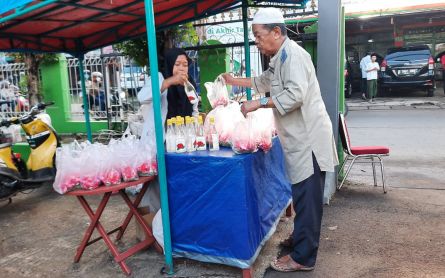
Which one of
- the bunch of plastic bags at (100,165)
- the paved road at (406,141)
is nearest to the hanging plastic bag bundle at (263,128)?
the bunch of plastic bags at (100,165)

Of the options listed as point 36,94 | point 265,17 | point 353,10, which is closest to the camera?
point 265,17

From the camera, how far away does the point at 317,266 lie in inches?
121

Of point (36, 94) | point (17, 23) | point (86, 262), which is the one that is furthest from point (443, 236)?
point (36, 94)

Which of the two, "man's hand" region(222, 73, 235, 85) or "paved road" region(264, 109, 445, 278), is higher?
"man's hand" region(222, 73, 235, 85)

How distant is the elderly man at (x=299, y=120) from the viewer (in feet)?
8.79

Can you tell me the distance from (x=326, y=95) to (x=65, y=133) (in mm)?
6012

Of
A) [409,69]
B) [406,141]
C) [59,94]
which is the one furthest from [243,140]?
[409,69]

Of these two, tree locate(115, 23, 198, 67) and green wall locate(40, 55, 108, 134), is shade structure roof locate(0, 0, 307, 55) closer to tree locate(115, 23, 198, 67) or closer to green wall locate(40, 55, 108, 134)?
tree locate(115, 23, 198, 67)

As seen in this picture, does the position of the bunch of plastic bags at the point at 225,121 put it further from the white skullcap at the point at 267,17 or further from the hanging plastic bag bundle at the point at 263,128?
the white skullcap at the point at 267,17

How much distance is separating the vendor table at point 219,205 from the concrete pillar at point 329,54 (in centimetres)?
163

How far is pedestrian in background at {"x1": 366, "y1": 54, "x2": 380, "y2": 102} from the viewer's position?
1304 centimetres

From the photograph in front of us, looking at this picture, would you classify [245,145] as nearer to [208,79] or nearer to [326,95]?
[326,95]

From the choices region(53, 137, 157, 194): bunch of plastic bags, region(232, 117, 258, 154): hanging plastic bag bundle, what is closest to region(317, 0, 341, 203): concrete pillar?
region(232, 117, 258, 154): hanging plastic bag bundle

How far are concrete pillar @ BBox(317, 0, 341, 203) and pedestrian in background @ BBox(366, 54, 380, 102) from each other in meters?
9.55
